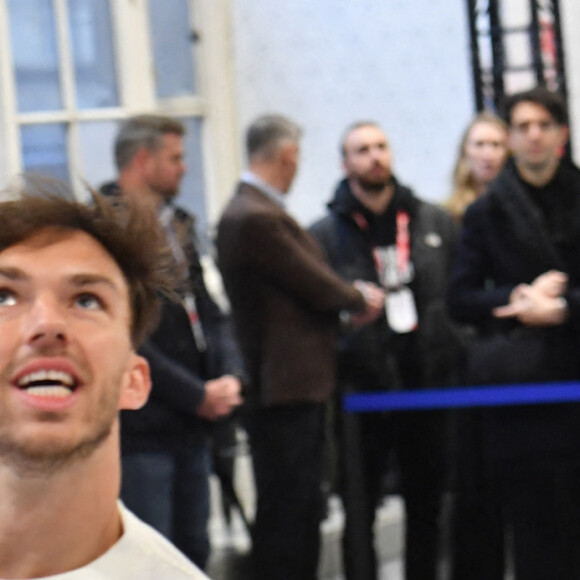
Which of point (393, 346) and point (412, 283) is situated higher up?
point (412, 283)

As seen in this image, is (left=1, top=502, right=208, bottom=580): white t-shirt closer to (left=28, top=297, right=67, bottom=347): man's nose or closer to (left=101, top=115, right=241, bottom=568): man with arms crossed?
(left=28, top=297, right=67, bottom=347): man's nose

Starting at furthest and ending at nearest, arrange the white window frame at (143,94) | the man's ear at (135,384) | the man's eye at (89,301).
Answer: the white window frame at (143,94), the man's ear at (135,384), the man's eye at (89,301)

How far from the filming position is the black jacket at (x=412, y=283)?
484 cm

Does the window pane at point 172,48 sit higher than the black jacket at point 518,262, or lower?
higher

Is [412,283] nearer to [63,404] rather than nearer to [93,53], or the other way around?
[93,53]

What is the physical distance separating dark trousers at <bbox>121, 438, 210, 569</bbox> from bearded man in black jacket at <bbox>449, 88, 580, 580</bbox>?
75 cm

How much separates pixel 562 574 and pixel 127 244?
8.48 ft

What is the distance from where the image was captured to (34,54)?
21.0ft

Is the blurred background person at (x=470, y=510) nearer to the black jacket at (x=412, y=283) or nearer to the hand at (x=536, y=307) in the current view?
the black jacket at (x=412, y=283)

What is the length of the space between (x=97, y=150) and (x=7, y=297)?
473cm

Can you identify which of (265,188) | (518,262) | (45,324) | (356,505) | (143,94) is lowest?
(356,505)

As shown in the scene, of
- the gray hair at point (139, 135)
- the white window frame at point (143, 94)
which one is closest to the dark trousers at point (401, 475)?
the gray hair at point (139, 135)

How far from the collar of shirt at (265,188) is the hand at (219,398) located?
0.61m

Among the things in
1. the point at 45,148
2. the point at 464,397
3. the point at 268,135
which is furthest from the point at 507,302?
the point at 45,148
